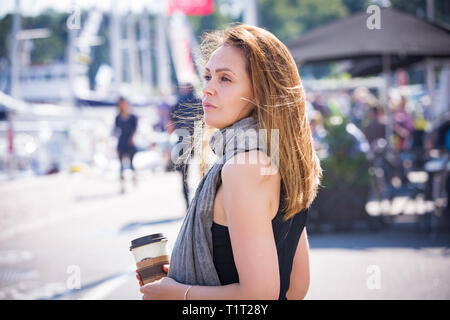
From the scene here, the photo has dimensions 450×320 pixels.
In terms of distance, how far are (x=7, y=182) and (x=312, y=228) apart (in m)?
11.0

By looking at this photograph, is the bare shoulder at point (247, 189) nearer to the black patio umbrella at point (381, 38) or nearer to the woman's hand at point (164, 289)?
the woman's hand at point (164, 289)

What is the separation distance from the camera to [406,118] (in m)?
14.8

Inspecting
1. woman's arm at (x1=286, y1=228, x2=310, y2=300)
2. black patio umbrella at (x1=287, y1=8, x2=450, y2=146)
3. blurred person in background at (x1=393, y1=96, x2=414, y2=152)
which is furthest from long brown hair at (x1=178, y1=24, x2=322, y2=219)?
blurred person in background at (x1=393, y1=96, x2=414, y2=152)

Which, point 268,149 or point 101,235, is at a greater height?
point 268,149

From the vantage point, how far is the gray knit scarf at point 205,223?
161 cm

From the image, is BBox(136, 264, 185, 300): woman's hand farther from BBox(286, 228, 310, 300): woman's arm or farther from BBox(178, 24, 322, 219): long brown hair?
BBox(286, 228, 310, 300): woman's arm

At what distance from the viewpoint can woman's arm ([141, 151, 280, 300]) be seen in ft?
4.90

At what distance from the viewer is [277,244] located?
1703mm

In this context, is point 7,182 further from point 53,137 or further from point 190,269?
point 190,269

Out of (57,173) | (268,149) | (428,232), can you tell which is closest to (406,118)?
(428,232)

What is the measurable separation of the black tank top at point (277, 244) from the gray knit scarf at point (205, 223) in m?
0.02

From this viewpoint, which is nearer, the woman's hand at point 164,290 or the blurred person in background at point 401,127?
the woman's hand at point 164,290

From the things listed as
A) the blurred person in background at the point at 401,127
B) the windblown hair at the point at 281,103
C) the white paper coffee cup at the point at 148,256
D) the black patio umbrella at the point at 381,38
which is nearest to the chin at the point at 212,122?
the windblown hair at the point at 281,103

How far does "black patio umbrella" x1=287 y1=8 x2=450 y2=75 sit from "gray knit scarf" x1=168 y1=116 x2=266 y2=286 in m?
6.90
